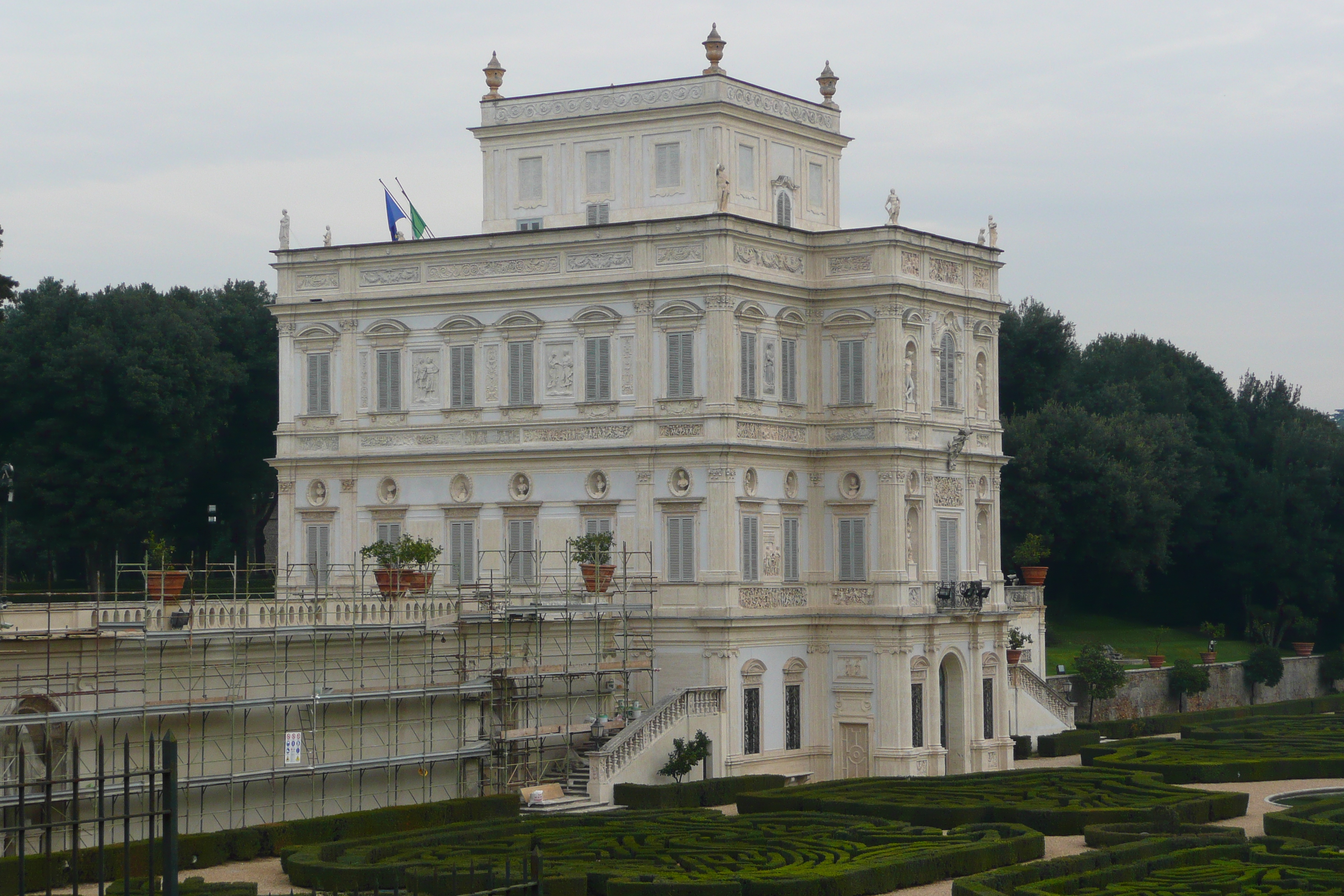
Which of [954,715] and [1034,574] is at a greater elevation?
[1034,574]

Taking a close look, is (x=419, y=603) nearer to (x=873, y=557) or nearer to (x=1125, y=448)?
(x=873, y=557)

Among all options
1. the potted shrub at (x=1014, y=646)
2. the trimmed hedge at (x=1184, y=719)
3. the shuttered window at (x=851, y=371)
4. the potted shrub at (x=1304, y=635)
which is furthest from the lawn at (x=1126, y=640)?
the shuttered window at (x=851, y=371)

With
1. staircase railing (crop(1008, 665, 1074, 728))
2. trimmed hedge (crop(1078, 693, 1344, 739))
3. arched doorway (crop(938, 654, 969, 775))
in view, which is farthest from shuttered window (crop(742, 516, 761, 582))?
trimmed hedge (crop(1078, 693, 1344, 739))

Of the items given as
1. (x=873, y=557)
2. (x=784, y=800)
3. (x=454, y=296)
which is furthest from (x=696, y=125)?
(x=784, y=800)

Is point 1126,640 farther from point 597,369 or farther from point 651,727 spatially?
point 651,727

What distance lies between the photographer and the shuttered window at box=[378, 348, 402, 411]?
5025cm

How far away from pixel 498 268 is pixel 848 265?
868cm

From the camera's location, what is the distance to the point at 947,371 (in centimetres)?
5078

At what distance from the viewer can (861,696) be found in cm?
4762

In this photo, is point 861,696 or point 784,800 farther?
point 861,696

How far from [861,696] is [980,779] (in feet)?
14.7

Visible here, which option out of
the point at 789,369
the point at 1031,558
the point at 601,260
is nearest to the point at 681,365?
the point at 789,369

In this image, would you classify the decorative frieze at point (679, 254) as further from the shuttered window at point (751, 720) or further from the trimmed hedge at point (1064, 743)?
the trimmed hedge at point (1064, 743)

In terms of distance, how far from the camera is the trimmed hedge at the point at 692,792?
41.3 metres
